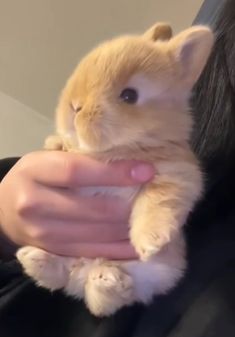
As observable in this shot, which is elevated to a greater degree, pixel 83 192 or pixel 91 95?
pixel 91 95

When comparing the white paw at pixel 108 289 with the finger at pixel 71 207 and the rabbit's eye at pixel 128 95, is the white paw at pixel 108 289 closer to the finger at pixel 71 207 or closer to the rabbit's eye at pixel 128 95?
the finger at pixel 71 207

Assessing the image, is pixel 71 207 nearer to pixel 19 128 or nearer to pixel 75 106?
pixel 75 106

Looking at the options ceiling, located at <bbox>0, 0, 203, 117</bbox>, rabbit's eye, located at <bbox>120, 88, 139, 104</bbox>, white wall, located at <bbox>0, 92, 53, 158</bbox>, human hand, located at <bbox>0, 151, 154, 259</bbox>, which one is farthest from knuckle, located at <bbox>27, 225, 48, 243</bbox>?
white wall, located at <bbox>0, 92, 53, 158</bbox>

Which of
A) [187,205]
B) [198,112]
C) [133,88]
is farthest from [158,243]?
[198,112]

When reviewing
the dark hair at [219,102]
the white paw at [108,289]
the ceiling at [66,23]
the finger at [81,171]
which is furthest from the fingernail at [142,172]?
the ceiling at [66,23]

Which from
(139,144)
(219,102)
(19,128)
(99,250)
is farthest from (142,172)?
(19,128)

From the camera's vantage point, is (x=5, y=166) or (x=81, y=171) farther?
(x=5, y=166)

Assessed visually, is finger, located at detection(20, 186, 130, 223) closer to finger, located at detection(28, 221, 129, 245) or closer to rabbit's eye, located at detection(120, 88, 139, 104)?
finger, located at detection(28, 221, 129, 245)

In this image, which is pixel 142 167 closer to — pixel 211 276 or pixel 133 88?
pixel 133 88
